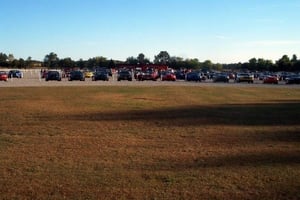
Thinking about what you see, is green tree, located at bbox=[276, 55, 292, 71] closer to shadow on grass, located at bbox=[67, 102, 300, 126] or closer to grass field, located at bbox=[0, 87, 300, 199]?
shadow on grass, located at bbox=[67, 102, 300, 126]

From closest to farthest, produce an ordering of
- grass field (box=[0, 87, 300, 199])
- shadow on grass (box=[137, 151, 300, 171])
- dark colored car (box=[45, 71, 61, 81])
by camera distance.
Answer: grass field (box=[0, 87, 300, 199]) < shadow on grass (box=[137, 151, 300, 171]) < dark colored car (box=[45, 71, 61, 81])

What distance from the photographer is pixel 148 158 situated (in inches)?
405

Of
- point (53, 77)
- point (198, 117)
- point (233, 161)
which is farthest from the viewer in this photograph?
point (53, 77)

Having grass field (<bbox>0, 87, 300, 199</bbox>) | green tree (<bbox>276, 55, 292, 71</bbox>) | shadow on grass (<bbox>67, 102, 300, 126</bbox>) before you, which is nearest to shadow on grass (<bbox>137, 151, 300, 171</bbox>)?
grass field (<bbox>0, 87, 300, 199</bbox>)

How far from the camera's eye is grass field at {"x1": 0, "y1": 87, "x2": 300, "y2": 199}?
7.76m

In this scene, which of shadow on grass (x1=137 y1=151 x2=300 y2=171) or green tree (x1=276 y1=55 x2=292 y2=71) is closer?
shadow on grass (x1=137 y1=151 x2=300 y2=171)

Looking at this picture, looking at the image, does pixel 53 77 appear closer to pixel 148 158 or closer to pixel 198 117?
pixel 198 117

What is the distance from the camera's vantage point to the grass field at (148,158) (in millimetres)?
7762

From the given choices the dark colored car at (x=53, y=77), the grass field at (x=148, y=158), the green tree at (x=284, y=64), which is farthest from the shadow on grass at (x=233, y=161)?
the green tree at (x=284, y=64)

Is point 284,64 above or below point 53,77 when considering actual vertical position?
above

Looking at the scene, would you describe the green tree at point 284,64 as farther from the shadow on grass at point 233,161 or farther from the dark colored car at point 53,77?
the shadow on grass at point 233,161

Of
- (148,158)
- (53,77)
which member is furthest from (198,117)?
(53,77)

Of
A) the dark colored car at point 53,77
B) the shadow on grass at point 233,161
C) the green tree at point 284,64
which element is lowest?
the shadow on grass at point 233,161

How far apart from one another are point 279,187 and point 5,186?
4.37m
